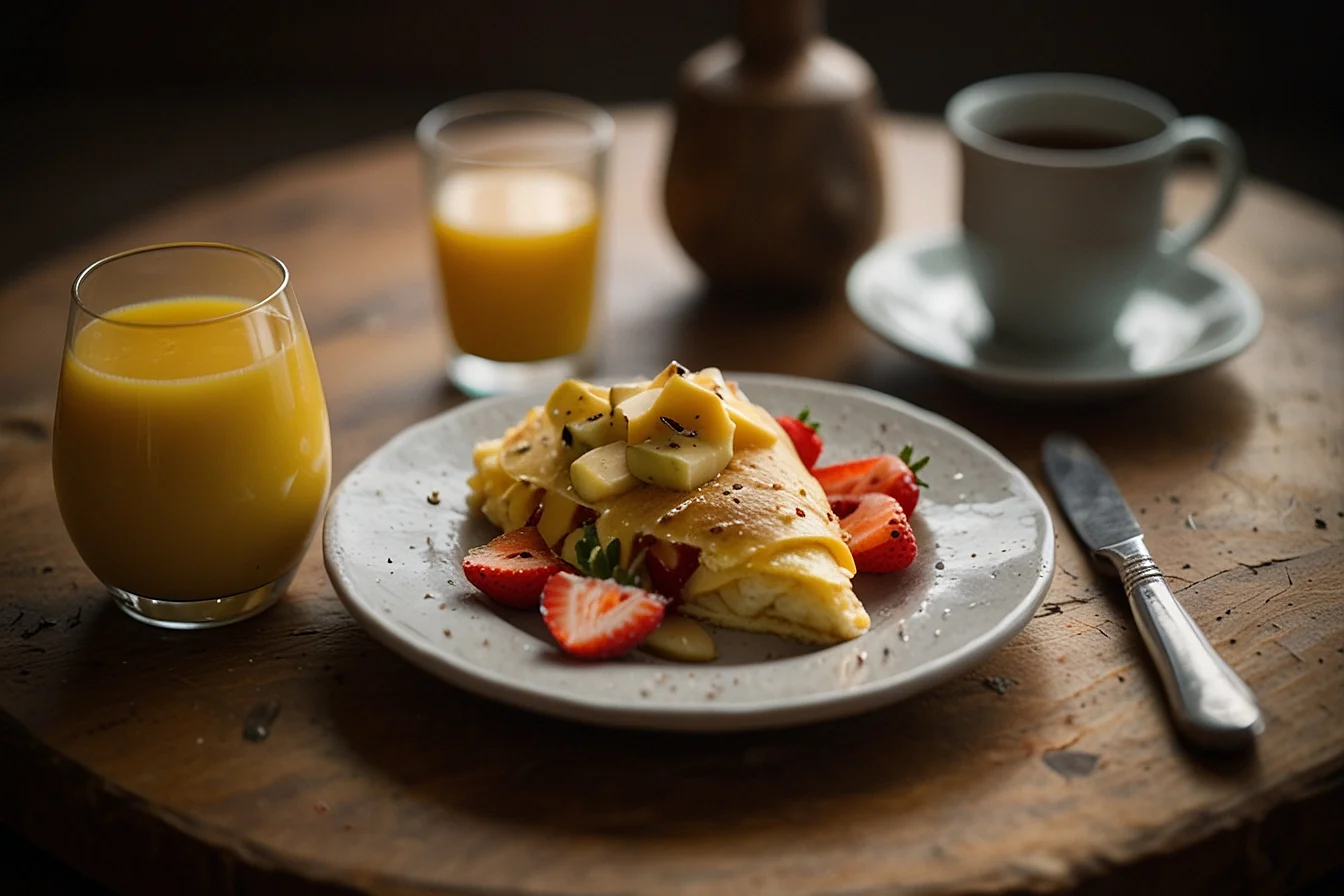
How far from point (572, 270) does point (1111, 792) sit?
1.19 metres

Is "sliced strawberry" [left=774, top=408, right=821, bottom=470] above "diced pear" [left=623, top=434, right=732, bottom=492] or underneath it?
underneath

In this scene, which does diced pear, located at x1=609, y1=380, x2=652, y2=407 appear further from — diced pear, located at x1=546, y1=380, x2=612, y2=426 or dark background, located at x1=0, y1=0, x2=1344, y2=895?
dark background, located at x1=0, y1=0, x2=1344, y2=895

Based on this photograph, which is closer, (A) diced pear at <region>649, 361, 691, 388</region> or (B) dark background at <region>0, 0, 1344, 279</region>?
(A) diced pear at <region>649, 361, 691, 388</region>

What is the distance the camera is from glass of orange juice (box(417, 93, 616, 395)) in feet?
6.66

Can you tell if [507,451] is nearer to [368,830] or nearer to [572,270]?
[368,830]

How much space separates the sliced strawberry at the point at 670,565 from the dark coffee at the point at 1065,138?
1095 mm

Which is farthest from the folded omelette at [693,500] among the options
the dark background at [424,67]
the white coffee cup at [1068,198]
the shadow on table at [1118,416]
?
the dark background at [424,67]

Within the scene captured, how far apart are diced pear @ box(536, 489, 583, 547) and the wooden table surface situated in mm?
210

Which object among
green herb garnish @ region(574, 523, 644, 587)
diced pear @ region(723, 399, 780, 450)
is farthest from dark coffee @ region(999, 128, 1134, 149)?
green herb garnish @ region(574, 523, 644, 587)

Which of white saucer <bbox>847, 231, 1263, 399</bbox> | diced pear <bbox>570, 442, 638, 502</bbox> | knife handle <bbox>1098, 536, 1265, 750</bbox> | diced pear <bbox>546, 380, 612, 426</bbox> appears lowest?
white saucer <bbox>847, 231, 1263, 399</bbox>

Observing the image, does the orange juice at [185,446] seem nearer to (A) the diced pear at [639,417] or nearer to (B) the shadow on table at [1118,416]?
(A) the diced pear at [639,417]

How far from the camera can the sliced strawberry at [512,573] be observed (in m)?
1.34

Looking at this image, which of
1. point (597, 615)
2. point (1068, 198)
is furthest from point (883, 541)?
point (1068, 198)

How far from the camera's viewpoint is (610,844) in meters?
1.12
